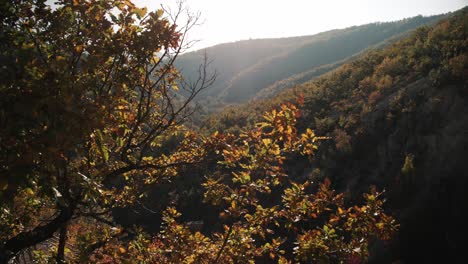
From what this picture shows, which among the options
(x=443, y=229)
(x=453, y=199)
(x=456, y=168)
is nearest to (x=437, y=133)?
(x=456, y=168)

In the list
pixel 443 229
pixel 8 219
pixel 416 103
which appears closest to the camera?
pixel 8 219

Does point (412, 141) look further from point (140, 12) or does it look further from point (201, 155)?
point (140, 12)

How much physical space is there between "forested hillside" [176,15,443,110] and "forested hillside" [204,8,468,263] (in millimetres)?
70929

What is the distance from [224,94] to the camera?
104562 mm

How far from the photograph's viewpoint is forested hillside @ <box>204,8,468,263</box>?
11.4 meters

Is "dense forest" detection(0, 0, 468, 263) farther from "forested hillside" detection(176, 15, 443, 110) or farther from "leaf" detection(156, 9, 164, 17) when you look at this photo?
"forested hillside" detection(176, 15, 443, 110)

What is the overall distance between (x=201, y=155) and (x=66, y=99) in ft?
9.63

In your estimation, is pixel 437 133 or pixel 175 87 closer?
pixel 175 87

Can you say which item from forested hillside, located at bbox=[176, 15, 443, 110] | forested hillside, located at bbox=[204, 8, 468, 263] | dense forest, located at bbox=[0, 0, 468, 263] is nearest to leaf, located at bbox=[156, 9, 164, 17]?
dense forest, located at bbox=[0, 0, 468, 263]

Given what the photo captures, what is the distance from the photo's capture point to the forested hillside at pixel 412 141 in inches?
449

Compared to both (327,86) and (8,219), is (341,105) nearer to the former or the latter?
(327,86)

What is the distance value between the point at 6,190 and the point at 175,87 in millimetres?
3084

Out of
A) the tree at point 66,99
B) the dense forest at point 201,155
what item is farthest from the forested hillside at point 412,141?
the tree at point 66,99

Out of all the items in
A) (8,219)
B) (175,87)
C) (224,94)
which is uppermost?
(175,87)
